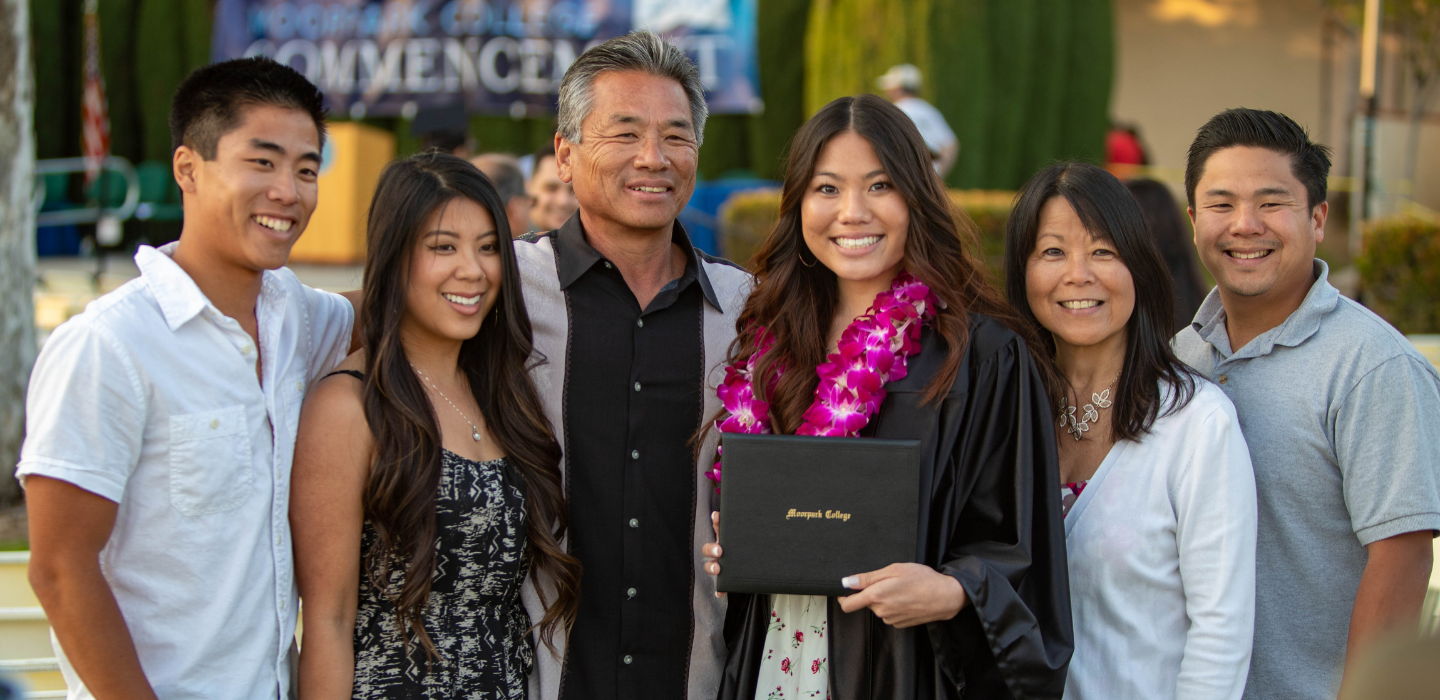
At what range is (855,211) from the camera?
2.34m

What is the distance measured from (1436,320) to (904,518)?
8.59 metres

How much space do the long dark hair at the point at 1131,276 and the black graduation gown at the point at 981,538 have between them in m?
0.24

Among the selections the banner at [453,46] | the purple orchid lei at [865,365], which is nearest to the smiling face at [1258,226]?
the purple orchid lei at [865,365]

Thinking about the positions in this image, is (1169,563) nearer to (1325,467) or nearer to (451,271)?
(1325,467)

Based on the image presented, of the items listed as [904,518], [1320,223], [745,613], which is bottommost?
[745,613]

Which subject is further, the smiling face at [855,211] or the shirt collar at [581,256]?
the shirt collar at [581,256]

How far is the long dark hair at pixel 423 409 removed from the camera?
2264 millimetres

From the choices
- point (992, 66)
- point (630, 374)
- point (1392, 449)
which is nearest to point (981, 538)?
point (1392, 449)

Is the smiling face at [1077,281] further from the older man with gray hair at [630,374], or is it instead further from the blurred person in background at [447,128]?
the blurred person in background at [447,128]

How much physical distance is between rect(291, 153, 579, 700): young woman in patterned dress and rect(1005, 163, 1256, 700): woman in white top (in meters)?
1.21

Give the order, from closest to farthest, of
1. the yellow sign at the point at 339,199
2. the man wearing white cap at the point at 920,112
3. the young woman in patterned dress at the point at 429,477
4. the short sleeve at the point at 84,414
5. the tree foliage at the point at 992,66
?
the short sleeve at the point at 84,414, the young woman in patterned dress at the point at 429,477, the man wearing white cap at the point at 920,112, the tree foliage at the point at 992,66, the yellow sign at the point at 339,199

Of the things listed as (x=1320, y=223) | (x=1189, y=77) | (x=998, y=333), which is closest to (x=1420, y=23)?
(x=1189, y=77)

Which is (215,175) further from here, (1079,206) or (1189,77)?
(1189,77)

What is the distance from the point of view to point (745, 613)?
8.09 ft
